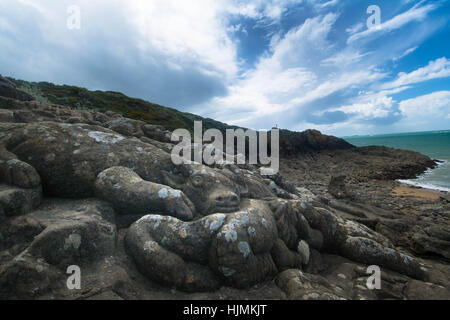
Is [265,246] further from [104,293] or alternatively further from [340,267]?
[104,293]

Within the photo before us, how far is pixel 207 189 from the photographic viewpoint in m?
9.17

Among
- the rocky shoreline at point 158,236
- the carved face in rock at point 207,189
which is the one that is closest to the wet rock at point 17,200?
the rocky shoreline at point 158,236

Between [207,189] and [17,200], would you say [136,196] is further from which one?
[17,200]

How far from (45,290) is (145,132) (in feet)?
41.9

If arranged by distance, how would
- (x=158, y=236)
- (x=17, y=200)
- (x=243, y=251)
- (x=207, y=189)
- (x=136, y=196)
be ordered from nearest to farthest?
(x=17, y=200) → (x=243, y=251) → (x=158, y=236) → (x=136, y=196) → (x=207, y=189)

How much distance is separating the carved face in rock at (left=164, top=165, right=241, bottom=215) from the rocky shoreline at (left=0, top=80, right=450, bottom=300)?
0.05 m

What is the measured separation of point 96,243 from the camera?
590 centimetres

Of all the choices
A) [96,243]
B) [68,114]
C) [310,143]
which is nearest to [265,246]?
[96,243]

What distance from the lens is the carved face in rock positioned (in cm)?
841

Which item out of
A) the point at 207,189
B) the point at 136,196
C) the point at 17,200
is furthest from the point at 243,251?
the point at 17,200

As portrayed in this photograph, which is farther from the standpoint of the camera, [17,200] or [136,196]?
[136,196]

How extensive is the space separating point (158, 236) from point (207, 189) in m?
3.22

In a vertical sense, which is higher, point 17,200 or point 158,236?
point 17,200

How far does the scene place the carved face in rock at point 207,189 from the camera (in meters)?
8.41
